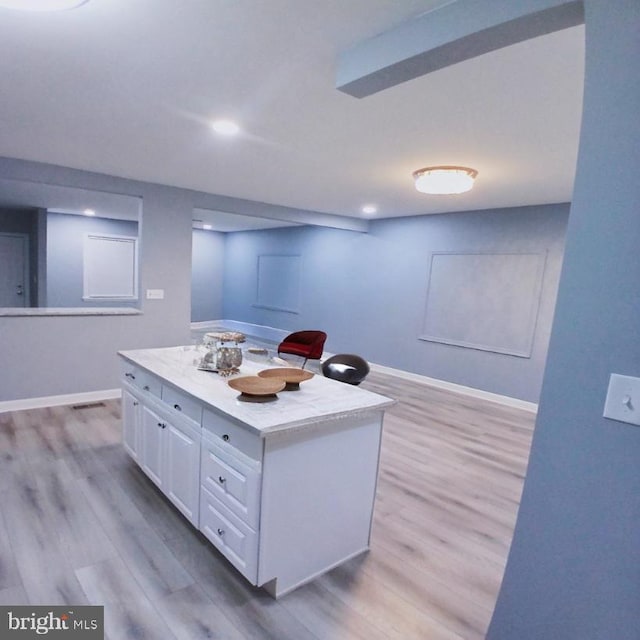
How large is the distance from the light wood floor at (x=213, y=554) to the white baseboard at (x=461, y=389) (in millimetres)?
1534

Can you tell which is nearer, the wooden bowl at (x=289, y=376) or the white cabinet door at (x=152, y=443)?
the wooden bowl at (x=289, y=376)

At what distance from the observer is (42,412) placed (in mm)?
3791

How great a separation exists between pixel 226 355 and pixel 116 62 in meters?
1.55

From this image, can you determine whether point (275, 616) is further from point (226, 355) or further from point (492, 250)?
point (492, 250)

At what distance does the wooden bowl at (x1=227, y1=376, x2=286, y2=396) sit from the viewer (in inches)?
74.6

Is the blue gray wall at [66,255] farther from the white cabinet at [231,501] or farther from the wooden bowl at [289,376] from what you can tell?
the white cabinet at [231,501]

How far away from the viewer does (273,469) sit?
1.65 metres

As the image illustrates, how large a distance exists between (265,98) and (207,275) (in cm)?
773

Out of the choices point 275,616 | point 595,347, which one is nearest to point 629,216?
point 595,347

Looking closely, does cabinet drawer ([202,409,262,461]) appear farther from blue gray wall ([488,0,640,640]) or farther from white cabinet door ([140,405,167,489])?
blue gray wall ([488,0,640,640])

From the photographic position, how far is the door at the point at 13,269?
691 centimetres

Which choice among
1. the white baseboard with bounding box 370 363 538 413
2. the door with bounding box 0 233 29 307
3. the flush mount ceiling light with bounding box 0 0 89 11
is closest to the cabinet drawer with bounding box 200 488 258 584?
the flush mount ceiling light with bounding box 0 0 89 11

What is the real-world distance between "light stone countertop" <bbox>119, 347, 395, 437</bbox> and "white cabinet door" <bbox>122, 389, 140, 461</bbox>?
0.95 ft
